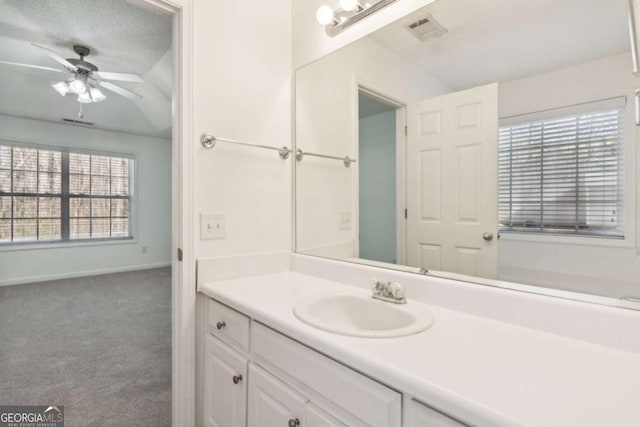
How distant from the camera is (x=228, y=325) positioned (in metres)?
1.22

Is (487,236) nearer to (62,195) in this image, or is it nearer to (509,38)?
(509,38)

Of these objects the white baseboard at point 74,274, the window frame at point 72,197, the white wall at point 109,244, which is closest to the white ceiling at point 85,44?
the white wall at point 109,244

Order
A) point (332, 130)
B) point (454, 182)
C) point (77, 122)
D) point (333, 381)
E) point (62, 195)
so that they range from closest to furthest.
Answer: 1. point (333, 381)
2. point (454, 182)
3. point (332, 130)
4. point (77, 122)
5. point (62, 195)

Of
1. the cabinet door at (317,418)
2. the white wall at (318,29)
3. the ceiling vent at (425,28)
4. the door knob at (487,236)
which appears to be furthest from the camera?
the white wall at (318,29)

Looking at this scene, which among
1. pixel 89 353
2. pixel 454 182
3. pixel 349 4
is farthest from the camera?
pixel 89 353

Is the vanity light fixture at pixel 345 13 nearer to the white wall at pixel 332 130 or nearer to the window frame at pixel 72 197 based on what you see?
the white wall at pixel 332 130

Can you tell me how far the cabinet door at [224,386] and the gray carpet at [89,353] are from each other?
20.3 inches

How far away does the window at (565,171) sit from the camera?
84 centimetres

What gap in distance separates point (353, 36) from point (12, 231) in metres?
5.56

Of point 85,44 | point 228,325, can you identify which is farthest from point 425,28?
point 85,44

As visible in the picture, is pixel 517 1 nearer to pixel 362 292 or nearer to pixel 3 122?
pixel 362 292

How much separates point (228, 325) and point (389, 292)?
2.10 feet

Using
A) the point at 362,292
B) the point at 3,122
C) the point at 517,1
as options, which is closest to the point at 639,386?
the point at 362,292

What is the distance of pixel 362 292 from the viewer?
130cm
